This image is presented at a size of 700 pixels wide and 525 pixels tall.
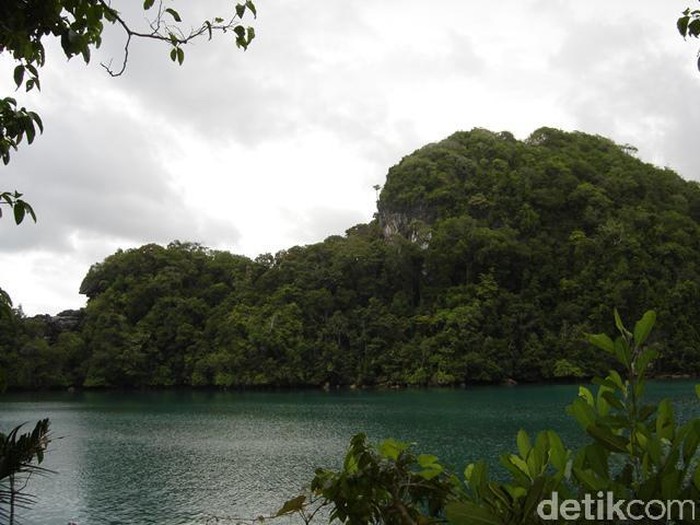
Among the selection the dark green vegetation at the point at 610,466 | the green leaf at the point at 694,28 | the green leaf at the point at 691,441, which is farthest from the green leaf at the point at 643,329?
the green leaf at the point at 694,28

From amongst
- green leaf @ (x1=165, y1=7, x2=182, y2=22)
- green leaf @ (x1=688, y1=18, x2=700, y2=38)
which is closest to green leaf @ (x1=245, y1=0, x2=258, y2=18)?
green leaf @ (x1=165, y1=7, x2=182, y2=22)

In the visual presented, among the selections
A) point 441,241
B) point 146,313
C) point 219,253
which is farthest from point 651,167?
point 146,313

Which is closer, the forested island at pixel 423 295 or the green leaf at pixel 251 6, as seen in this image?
the green leaf at pixel 251 6

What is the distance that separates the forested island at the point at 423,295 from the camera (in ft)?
178

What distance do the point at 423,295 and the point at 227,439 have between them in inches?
1501

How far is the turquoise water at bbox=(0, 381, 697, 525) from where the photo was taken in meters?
16.0

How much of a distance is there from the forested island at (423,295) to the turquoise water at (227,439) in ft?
26.2

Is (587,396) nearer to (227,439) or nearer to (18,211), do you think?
(18,211)

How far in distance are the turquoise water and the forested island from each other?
7986 millimetres

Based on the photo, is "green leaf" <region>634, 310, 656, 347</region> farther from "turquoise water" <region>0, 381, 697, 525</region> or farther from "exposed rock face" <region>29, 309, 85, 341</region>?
"exposed rock face" <region>29, 309, 85, 341</region>

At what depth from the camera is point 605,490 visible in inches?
50.5

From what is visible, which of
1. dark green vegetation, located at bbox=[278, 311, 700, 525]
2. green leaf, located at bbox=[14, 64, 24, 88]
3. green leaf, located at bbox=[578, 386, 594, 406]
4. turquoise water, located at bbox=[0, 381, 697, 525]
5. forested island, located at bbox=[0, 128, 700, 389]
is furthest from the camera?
forested island, located at bbox=[0, 128, 700, 389]

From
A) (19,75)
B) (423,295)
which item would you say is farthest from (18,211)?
(423,295)

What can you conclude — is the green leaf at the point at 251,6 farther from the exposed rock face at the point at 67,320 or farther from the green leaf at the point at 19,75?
the exposed rock face at the point at 67,320
